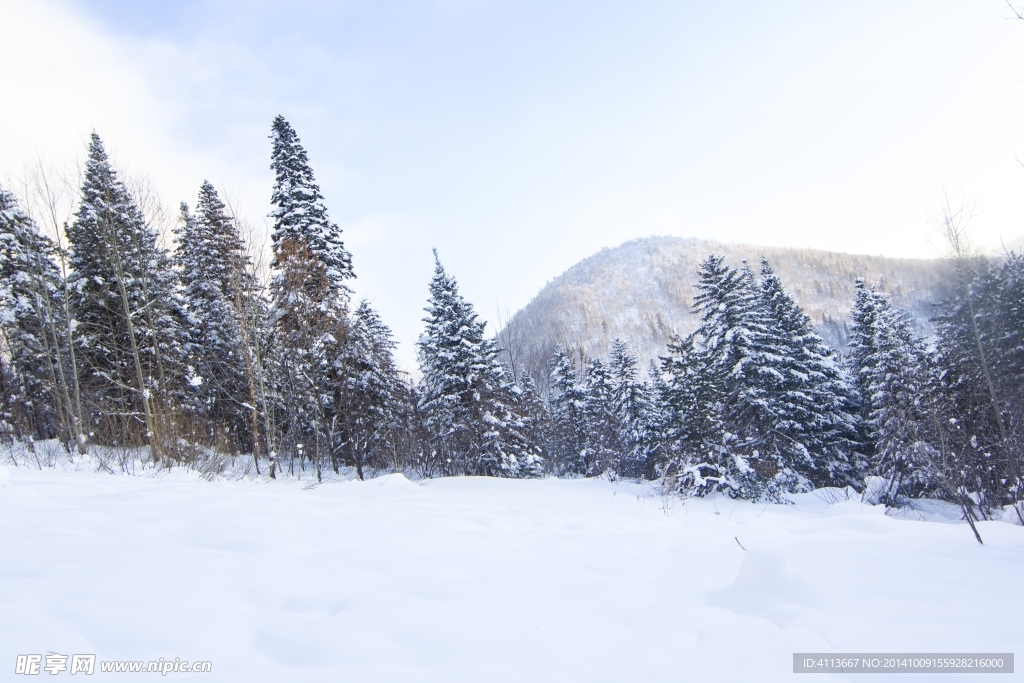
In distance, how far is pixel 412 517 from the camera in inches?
185

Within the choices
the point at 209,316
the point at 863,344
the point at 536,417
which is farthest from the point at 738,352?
the point at 209,316

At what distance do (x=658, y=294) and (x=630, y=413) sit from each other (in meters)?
155

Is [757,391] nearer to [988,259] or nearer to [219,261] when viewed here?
[988,259]

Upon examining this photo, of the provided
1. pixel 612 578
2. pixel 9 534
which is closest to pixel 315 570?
pixel 9 534

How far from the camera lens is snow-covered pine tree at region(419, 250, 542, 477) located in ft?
66.5

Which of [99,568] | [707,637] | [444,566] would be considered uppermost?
[99,568]

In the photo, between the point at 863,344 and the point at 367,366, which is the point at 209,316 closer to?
the point at 367,366

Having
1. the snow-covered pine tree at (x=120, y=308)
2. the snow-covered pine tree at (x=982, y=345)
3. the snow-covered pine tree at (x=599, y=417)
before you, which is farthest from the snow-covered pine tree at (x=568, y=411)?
the snow-covered pine tree at (x=120, y=308)

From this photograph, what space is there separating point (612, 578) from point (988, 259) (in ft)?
73.9

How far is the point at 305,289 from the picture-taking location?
54.2 feet

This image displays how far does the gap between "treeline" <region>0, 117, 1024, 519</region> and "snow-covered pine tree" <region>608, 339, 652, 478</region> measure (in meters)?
2.53

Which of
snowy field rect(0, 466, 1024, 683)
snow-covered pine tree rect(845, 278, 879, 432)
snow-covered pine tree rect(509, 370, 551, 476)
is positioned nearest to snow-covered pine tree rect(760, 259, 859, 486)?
snow-covered pine tree rect(845, 278, 879, 432)

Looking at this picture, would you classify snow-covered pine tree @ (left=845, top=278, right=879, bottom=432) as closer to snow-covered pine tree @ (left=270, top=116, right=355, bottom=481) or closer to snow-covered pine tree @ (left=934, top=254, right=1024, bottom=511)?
snow-covered pine tree @ (left=934, top=254, right=1024, bottom=511)

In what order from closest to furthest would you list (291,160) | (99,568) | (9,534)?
(99,568) < (9,534) < (291,160)
